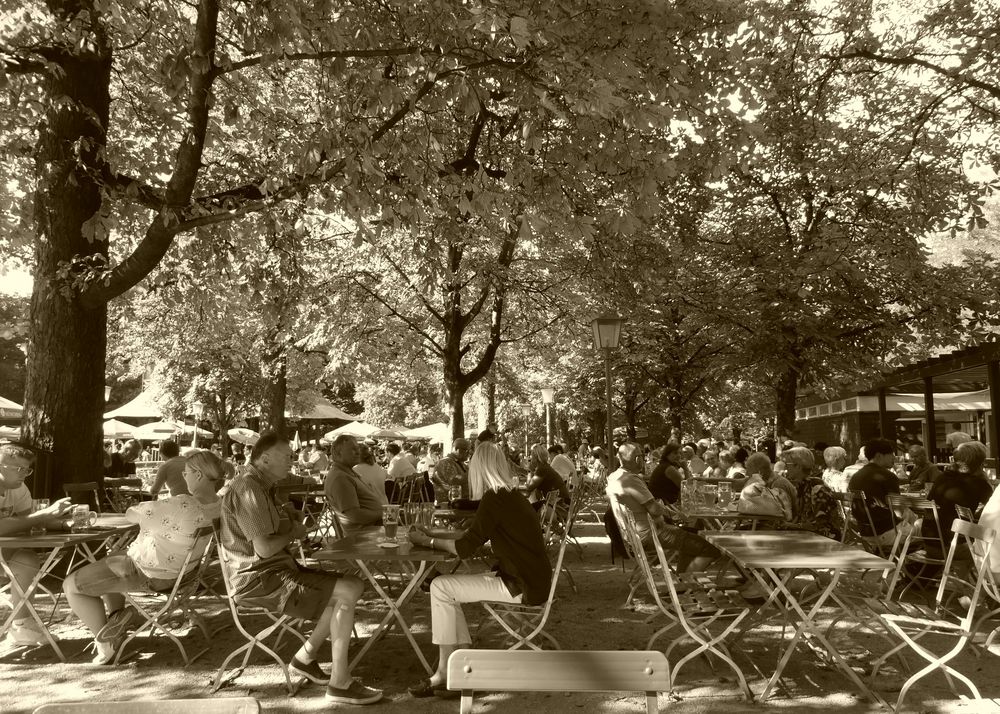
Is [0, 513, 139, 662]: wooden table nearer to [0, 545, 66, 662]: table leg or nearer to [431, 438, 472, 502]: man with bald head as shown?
[0, 545, 66, 662]: table leg

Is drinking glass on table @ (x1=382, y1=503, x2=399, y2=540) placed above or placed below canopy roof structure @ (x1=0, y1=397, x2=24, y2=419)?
below

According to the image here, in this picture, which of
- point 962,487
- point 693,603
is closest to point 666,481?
point 962,487

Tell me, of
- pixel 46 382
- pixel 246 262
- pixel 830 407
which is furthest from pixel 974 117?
pixel 830 407

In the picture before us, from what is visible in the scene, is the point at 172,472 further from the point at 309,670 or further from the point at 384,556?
the point at 384,556

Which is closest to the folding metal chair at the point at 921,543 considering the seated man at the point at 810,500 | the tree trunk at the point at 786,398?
the seated man at the point at 810,500

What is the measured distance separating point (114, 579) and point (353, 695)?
2.00 metres

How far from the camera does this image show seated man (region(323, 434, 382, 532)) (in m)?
7.50

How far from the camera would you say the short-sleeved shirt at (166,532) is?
18.5 feet

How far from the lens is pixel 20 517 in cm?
609

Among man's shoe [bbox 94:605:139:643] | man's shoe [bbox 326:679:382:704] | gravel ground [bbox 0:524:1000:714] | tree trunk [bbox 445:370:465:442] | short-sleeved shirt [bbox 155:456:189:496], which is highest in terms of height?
tree trunk [bbox 445:370:465:442]

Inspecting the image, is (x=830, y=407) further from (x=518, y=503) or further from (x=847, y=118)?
(x=518, y=503)

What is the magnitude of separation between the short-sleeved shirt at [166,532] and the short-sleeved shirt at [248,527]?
0.50 meters

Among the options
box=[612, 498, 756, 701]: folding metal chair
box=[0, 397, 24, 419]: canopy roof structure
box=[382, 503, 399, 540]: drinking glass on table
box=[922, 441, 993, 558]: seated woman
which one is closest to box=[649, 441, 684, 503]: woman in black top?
box=[922, 441, 993, 558]: seated woman

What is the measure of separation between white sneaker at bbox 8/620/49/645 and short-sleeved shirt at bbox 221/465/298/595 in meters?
2.12
